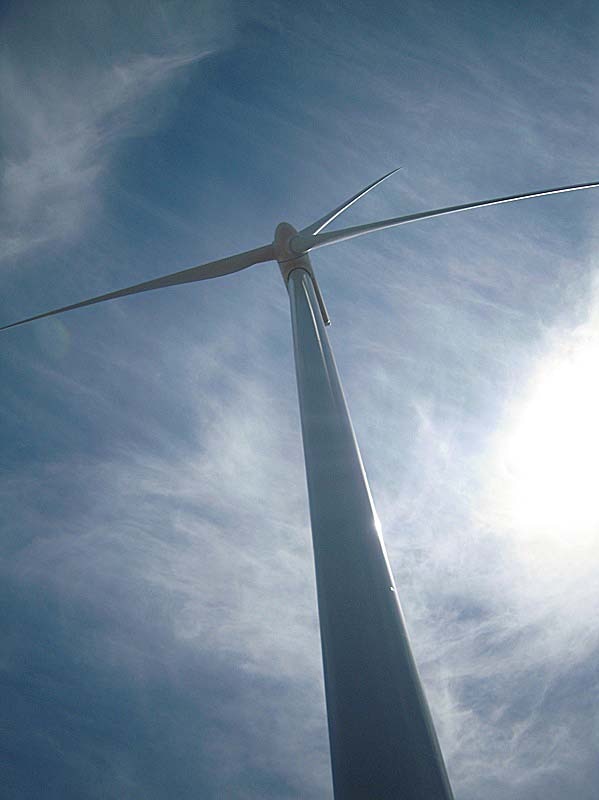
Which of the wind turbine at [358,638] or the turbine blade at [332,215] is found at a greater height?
the turbine blade at [332,215]

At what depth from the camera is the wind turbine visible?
17.6 ft

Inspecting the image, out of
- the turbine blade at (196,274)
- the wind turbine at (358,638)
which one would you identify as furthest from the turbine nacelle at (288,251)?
the wind turbine at (358,638)

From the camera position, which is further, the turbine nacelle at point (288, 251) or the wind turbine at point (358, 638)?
the turbine nacelle at point (288, 251)

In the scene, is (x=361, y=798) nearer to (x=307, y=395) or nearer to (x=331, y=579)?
(x=331, y=579)

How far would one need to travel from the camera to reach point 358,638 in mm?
6273

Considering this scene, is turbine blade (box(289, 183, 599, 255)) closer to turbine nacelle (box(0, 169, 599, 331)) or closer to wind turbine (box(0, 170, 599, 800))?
turbine nacelle (box(0, 169, 599, 331))

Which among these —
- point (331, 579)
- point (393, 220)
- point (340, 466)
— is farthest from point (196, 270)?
point (331, 579)

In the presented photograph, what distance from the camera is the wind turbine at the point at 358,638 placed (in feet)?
17.6

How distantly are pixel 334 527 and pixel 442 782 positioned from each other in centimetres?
301

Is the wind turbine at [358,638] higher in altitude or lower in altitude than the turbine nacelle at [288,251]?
lower

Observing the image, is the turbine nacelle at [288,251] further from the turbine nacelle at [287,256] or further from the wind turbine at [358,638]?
the wind turbine at [358,638]

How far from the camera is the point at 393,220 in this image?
19562 millimetres

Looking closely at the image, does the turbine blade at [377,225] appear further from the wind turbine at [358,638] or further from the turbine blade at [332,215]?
the wind turbine at [358,638]

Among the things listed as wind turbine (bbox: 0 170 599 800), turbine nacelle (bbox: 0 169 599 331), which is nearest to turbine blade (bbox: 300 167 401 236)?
turbine nacelle (bbox: 0 169 599 331)
